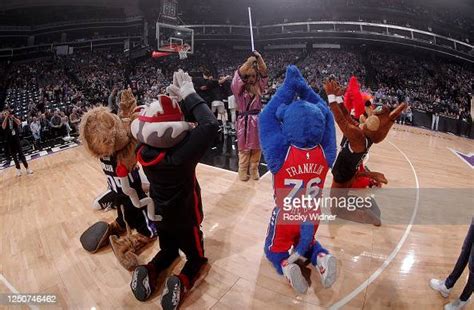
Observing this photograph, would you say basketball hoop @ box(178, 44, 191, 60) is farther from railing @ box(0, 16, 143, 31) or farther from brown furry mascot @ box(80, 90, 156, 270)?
railing @ box(0, 16, 143, 31)

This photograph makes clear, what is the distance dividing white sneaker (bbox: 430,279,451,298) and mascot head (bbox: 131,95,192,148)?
222 centimetres

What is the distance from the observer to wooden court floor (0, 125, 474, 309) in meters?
2.07

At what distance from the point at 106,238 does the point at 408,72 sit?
2012 centimetres

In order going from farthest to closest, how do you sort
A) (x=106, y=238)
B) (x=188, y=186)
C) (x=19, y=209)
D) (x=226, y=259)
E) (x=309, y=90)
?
→ 1. (x=19, y=209)
2. (x=106, y=238)
3. (x=226, y=259)
4. (x=309, y=90)
5. (x=188, y=186)

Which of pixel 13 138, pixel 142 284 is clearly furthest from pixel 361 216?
pixel 13 138

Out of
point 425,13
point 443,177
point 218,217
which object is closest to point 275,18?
point 425,13

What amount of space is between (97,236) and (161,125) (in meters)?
1.55

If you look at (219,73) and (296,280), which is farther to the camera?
(219,73)

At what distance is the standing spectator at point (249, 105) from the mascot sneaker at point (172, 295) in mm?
2253

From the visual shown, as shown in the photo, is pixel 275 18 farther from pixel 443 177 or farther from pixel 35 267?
pixel 35 267

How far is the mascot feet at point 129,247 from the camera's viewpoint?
238cm

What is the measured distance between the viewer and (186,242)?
218 centimetres

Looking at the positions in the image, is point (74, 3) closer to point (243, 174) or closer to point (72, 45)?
point (72, 45)

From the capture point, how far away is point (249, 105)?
3.83 m
